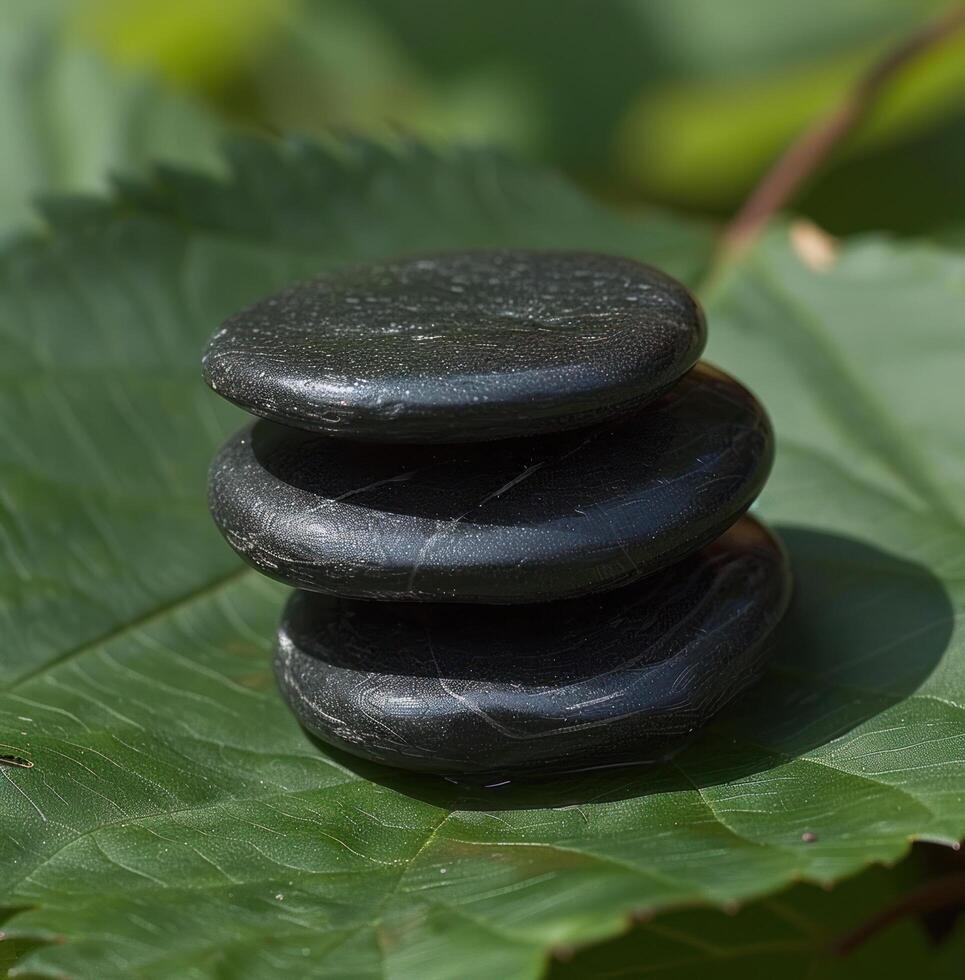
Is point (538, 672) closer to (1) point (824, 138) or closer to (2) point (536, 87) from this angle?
(1) point (824, 138)

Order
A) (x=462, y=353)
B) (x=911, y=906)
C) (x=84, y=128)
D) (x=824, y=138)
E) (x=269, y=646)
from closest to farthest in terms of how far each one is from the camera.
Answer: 1. (x=462, y=353)
2. (x=911, y=906)
3. (x=269, y=646)
4. (x=824, y=138)
5. (x=84, y=128)

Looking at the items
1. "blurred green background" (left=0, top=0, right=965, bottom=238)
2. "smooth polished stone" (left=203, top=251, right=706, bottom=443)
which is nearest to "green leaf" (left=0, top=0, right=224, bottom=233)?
"blurred green background" (left=0, top=0, right=965, bottom=238)

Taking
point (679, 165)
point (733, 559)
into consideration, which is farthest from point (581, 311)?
point (679, 165)

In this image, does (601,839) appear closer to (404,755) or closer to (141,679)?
(404,755)

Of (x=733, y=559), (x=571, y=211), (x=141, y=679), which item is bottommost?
(x=141, y=679)

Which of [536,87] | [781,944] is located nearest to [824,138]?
[536,87]

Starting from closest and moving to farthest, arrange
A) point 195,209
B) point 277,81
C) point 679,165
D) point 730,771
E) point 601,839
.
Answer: point 601,839 → point 730,771 → point 195,209 → point 679,165 → point 277,81

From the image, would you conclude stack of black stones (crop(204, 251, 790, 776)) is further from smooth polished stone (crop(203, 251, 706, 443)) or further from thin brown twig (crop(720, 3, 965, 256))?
thin brown twig (crop(720, 3, 965, 256))
